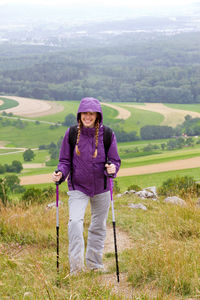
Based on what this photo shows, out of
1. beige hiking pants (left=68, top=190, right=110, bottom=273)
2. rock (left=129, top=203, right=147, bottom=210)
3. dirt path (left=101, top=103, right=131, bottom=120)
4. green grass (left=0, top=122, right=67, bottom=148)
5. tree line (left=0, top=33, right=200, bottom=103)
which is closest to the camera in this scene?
beige hiking pants (left=68, top=190, right=110, bottom=273)

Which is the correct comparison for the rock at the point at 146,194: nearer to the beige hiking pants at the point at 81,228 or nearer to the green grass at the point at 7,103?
the beige hiking pants at the point at 81,228

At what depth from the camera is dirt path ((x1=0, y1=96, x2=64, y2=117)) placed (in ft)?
354

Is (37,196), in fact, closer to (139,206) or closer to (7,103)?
(139,206)

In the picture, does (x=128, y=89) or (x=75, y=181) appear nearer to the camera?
(x=75, y=181)

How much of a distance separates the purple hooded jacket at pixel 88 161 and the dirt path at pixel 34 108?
338 ft

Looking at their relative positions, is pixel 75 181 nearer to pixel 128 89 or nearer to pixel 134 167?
pixel 134 167

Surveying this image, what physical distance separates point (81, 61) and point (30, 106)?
252 ft

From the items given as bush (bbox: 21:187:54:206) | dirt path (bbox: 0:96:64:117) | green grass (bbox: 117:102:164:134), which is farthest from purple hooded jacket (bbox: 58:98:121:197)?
dirt path (bbox: 0:96:64:117)

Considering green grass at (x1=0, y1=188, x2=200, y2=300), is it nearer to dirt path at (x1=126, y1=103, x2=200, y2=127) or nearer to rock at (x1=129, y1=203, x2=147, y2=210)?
rock at (x1=129, y1=203, x2=147, y2=210)

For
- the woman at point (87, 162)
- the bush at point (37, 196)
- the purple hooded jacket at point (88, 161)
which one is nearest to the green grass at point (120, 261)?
the woman at point (87, 162)

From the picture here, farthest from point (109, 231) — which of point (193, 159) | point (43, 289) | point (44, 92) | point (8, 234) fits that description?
point (44, 92)

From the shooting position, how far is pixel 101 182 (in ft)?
13.7

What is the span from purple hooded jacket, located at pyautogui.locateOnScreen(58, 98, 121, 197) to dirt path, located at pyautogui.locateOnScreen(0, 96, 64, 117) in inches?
4054

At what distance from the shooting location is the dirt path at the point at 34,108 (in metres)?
108
